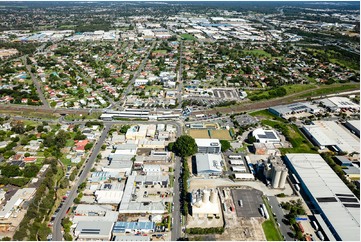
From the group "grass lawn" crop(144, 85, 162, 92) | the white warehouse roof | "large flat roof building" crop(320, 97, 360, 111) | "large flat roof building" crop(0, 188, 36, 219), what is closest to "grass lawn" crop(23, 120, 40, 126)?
"large flat roof building" crop(0, 188, 36, 219)


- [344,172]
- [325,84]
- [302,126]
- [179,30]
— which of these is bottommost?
[344,172]

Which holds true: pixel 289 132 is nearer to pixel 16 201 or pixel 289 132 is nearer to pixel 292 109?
pixel 292 109

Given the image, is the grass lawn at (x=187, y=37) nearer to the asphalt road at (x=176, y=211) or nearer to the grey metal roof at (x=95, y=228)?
the asphalt road at (x=176, y=211)

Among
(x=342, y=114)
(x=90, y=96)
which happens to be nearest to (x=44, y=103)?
(x=90, y=96)

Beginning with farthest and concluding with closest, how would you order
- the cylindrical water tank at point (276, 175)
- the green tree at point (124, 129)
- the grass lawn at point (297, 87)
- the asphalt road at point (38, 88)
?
the grass lawn at point (297, 87) < the asphalt road at point (38, 88) < the green tree at point (124, 129) < the cylindrical water tank at point (276, 175)

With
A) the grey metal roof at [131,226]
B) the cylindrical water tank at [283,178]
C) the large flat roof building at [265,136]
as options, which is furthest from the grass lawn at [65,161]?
the large flat roof building at [265,136]

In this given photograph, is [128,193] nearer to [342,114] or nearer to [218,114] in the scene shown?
[218,114]

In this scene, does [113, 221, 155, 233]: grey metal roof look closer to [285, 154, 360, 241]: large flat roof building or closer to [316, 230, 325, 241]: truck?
[316, 230, 325, 241]: truck
